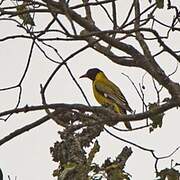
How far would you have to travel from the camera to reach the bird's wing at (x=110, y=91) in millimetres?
8602

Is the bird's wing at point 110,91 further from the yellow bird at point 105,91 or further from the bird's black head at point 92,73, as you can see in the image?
the bird's black head at point 92,73

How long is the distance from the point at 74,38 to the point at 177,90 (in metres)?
0.70

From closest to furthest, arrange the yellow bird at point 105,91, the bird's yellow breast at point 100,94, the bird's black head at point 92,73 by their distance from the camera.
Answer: the yellow bird at point 105,91, the bird's yellow breast at point 100,94, the bird's black head at point 92,73

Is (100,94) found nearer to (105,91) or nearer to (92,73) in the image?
(105,91)

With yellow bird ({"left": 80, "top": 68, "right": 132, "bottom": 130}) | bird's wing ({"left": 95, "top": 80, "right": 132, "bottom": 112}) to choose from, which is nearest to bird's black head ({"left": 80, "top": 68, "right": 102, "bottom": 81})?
yellow bird ({"left": 80, "top": 68, "right": 132, "bottom": 130})

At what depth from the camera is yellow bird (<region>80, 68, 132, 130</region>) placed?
845 centimetres

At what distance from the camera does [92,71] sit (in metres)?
9.97

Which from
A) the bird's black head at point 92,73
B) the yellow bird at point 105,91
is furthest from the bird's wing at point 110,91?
the bird's black head at point 92,73

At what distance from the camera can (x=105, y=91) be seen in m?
8.98

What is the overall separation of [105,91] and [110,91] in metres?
0.07

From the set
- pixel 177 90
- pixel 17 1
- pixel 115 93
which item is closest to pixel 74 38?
pixel 177 90

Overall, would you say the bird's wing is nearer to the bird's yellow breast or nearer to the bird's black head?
the bird's yellow breast

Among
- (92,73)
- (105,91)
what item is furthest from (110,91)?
(92,73)

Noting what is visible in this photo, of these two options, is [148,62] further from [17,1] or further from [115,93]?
[115,93]
